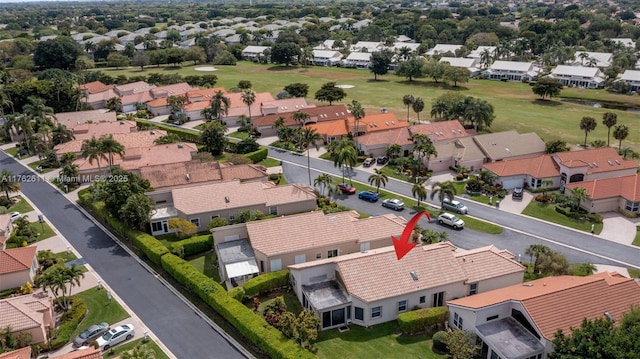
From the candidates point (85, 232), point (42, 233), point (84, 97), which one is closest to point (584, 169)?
point (85, 232)

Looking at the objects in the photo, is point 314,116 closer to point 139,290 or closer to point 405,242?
point 405,242

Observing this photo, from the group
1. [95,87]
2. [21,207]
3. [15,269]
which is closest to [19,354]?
[15,269]

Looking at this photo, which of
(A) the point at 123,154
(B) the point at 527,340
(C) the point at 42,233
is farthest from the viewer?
(A) the point at 123,154

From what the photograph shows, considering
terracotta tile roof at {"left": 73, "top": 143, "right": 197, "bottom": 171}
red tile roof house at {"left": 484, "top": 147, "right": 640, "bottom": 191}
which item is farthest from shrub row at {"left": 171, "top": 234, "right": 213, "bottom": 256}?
red tile roof house at {"left": 484, "top": 147, "right": 640, "bottom": 191}

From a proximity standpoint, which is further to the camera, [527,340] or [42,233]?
[42,233]

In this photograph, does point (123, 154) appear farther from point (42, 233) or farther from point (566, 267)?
point (566, 267)

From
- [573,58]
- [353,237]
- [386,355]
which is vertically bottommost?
[386,355]

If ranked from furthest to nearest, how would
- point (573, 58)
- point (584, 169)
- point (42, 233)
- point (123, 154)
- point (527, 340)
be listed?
point (573, 58)
point (123, 154)
point (584, 169)
point (42, 233)
point (527, 340)

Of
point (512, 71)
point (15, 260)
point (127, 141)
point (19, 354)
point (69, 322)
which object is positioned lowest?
point (69, 322)
